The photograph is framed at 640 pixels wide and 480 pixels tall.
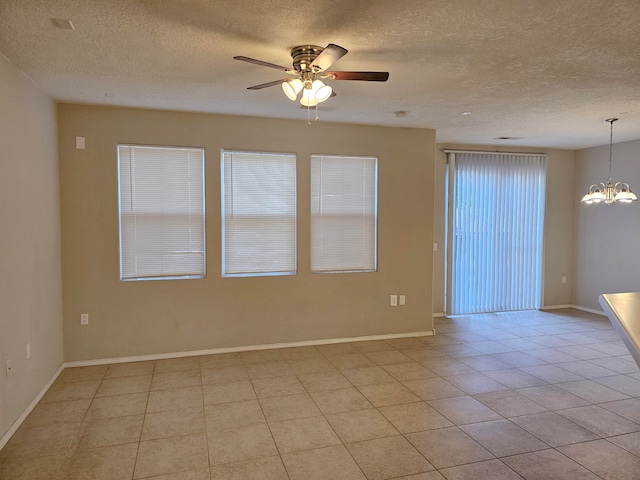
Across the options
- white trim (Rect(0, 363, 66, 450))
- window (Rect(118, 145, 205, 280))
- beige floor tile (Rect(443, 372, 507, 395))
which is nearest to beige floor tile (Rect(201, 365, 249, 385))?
window (Rect(118, 145, 205, 280))

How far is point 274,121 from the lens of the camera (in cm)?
450

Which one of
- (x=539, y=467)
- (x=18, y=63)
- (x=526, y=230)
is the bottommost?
(x=539, y=467)

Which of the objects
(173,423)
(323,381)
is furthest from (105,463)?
(323,381)

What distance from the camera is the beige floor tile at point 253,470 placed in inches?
92.0

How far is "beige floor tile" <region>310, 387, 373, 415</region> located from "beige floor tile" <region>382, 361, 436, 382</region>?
53 centimetres

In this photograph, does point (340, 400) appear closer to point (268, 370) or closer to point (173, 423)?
point (268, 370)

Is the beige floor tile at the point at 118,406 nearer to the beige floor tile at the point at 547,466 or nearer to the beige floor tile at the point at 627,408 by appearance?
the beige floor tile at the point at 547,466

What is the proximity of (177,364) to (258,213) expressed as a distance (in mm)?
1700

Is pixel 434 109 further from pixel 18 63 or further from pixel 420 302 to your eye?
pixel 18 63

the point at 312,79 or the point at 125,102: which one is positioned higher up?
the point at 125,102

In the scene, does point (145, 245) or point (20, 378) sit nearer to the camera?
point (20, 378)

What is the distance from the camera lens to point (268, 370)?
156 inches

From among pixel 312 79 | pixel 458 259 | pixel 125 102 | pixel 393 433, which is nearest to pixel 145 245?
pixel 125 102

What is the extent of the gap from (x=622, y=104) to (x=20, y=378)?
5362mm
